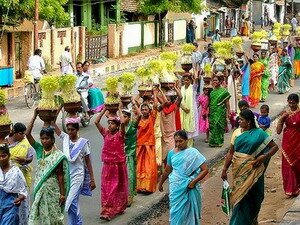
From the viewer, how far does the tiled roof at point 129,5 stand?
41375 mm

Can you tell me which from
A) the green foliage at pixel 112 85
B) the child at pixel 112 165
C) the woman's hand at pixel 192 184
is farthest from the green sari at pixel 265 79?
the woman's hand at pixel 192 184

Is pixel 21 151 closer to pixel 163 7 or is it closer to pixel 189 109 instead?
pixel 189 109

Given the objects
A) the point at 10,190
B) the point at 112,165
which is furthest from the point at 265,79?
the point at 10,190

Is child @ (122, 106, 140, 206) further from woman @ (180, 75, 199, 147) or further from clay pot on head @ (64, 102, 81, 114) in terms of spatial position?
woman @ (180, 75, 199, 147)

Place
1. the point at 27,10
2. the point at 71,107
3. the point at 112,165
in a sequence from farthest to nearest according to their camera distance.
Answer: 1. the point at 27,10
2. the point at 112,165
3. the point at 71,107

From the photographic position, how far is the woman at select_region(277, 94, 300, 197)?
1080 cm

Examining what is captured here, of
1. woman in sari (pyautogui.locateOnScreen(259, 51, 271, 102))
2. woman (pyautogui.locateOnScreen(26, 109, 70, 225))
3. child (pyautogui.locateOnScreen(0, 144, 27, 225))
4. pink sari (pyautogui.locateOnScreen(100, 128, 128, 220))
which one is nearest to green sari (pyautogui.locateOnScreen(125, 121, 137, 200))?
pink sari (pyautogui.locateOnScreen(100, 128, 128, 220))

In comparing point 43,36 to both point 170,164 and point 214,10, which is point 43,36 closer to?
point 170,164

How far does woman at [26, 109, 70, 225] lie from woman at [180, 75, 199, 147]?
233 inches

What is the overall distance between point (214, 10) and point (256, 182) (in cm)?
4761

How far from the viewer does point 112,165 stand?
10.1 metres

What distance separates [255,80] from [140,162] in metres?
10.1

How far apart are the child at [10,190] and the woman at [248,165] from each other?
8.14 ft

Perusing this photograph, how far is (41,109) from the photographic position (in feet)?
28.7
